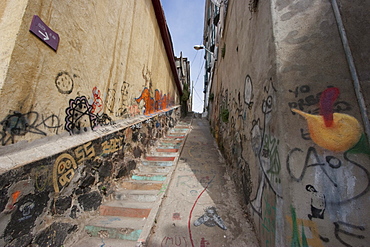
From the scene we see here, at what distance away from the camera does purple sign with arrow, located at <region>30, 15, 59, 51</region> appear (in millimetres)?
1793

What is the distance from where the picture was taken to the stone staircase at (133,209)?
91.7 inches

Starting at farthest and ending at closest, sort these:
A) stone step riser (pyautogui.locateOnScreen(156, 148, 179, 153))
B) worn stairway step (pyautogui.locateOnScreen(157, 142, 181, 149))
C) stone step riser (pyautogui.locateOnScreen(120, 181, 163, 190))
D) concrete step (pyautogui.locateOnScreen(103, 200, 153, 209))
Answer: worn stairway step (pyautogui.locateOnScreen(157, 142, 181, 149)) < stone step riser (pyautogui.locateOnScreen(156, 148, 179, 153)) < stone step riser (pyautogui.locateOnScreen(120, 181, 163, 190)) < concrete step (pyautogui.locateOnScreen(103, 200, 153, 209))

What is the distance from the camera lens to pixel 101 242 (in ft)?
7.48

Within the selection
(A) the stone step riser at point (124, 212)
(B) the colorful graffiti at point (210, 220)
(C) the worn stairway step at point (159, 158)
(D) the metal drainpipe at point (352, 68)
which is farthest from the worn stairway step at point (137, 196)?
(D) the metal drainpipe at point (352, 68)

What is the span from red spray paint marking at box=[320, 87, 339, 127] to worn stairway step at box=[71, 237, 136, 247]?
301cm

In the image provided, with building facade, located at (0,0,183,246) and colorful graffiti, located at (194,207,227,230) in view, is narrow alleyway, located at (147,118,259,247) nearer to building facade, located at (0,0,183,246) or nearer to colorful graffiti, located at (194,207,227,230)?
colorful graffiti, located at (194,207,227,230)

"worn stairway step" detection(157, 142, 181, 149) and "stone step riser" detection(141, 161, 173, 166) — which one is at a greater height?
"worn stairway step" detection(157, 142, 181, 149)

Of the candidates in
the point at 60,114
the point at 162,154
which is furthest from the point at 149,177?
the point at 60,114

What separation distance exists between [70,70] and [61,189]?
5.80 ft

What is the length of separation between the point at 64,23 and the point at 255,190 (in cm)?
379

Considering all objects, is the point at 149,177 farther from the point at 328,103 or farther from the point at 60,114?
the point at 328,103

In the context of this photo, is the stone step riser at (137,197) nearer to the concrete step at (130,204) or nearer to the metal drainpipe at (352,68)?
the concrete step at (130,204)

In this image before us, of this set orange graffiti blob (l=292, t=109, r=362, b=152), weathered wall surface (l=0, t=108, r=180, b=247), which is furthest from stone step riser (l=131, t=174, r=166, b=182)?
orange graffiti blob (l=292, t=109, r=362, b=152)

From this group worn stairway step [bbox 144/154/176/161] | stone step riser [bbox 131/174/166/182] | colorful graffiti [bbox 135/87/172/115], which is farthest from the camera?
colorful graffiti [bbox 135/87/172/115]
